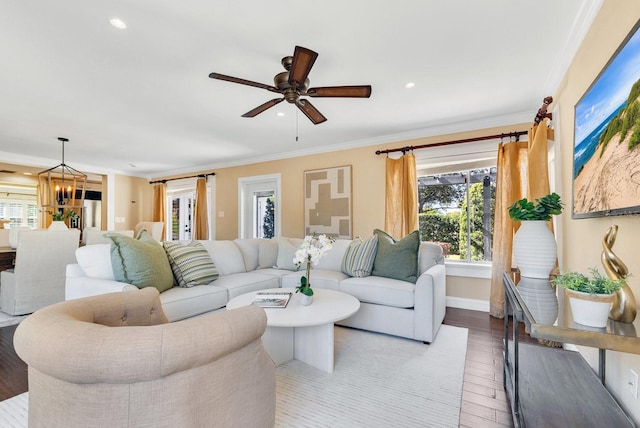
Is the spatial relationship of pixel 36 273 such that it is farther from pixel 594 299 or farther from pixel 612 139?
pixel 612 139

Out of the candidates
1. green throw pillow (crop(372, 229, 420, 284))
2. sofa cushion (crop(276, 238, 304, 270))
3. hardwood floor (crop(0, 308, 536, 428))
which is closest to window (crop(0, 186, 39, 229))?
hardwood floor (crop(0, 308, 536, 428))

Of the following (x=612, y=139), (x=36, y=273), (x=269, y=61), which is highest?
(x=269, y=61)

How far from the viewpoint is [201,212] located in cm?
645

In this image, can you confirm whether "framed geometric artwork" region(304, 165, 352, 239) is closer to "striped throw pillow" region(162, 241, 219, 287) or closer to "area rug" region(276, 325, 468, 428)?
"striped throw pillow" region(162, 241, 219, 287)

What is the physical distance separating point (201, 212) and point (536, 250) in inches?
241

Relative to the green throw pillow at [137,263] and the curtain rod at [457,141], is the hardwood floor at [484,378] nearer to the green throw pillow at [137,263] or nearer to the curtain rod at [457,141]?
the curtain rod at [457,141]

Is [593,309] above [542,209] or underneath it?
underneath

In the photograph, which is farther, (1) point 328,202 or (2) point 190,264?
(1) point 328,202

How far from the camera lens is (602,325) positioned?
109 cm

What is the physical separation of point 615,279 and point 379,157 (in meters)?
3.51

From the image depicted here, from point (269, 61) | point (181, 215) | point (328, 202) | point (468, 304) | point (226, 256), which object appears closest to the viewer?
point (269, 61)

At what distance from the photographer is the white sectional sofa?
2.41 m

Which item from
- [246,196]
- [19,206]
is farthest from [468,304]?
[19,206]

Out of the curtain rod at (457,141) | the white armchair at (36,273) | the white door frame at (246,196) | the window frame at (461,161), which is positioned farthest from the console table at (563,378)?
the white door frame at (246,196)
